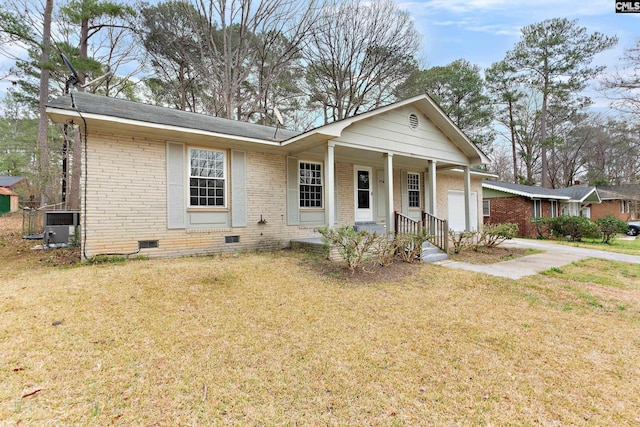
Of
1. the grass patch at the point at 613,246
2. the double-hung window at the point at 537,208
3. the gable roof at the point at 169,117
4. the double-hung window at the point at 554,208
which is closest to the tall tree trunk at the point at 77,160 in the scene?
the gable roof at the point at 169,117

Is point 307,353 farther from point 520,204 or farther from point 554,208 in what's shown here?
point 554,208

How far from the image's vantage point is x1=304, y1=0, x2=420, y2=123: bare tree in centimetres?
1752

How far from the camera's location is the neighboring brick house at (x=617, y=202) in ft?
85.7

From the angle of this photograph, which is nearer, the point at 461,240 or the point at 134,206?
the point at 134,206

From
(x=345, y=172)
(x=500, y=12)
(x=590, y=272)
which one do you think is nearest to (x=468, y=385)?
(x=590, y=272)

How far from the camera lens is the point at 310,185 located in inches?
381

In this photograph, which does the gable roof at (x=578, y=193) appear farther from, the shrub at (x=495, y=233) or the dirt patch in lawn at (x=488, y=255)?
the shrub at (x=495, y=233)

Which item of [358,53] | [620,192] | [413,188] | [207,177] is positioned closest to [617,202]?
[620,192]

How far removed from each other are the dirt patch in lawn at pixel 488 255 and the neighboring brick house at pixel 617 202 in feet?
81.7

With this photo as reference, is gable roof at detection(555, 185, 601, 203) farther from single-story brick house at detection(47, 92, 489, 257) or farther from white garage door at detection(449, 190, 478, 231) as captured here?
single-story brick house at detection(47, 92, 489, 257)

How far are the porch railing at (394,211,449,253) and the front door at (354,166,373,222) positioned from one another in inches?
88.1

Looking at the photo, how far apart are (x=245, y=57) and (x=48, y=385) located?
18932 mm

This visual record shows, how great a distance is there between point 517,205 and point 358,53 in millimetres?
13782

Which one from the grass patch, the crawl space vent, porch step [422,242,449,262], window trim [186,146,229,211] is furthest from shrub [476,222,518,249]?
the crawl space vent
